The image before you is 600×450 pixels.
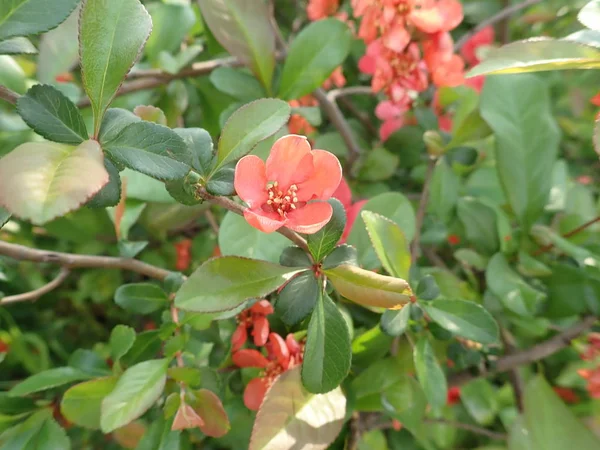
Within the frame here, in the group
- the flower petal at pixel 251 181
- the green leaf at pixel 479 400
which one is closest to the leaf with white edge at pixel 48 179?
the flower petal at pixel 251 181

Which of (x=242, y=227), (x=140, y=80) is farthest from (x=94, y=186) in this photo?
(x=140, y=80)

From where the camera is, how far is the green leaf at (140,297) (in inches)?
23.5

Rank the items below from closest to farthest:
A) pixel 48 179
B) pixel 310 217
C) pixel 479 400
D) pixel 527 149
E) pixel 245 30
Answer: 1. pixel 48 179
2. pixel 310 217
3. pixel 245 30
4. pixel 527 149
5. pixel 479 400

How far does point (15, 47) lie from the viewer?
42 centimetres

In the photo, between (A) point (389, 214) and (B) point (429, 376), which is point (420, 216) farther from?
(B) point (429, 376)

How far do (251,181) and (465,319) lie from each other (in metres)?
0.31

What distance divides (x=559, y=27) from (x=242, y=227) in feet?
3.61

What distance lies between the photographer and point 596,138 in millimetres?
419

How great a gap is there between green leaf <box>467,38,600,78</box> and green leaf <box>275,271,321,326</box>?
24 cm

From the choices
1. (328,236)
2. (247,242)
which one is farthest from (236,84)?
(328,236)

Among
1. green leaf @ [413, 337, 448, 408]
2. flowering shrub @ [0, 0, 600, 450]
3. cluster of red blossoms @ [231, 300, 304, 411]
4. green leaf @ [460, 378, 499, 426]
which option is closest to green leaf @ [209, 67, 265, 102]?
flowering shrub @ [0, 0, 600, 450]

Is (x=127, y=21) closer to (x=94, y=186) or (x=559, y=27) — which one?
(x=94, y=186)

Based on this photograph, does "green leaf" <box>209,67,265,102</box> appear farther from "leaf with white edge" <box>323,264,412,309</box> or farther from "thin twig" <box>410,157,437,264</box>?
"leaf with white edge" <box>323,264,412,309</box>

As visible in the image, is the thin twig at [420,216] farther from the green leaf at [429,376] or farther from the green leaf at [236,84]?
the green leaf at [236,84]
